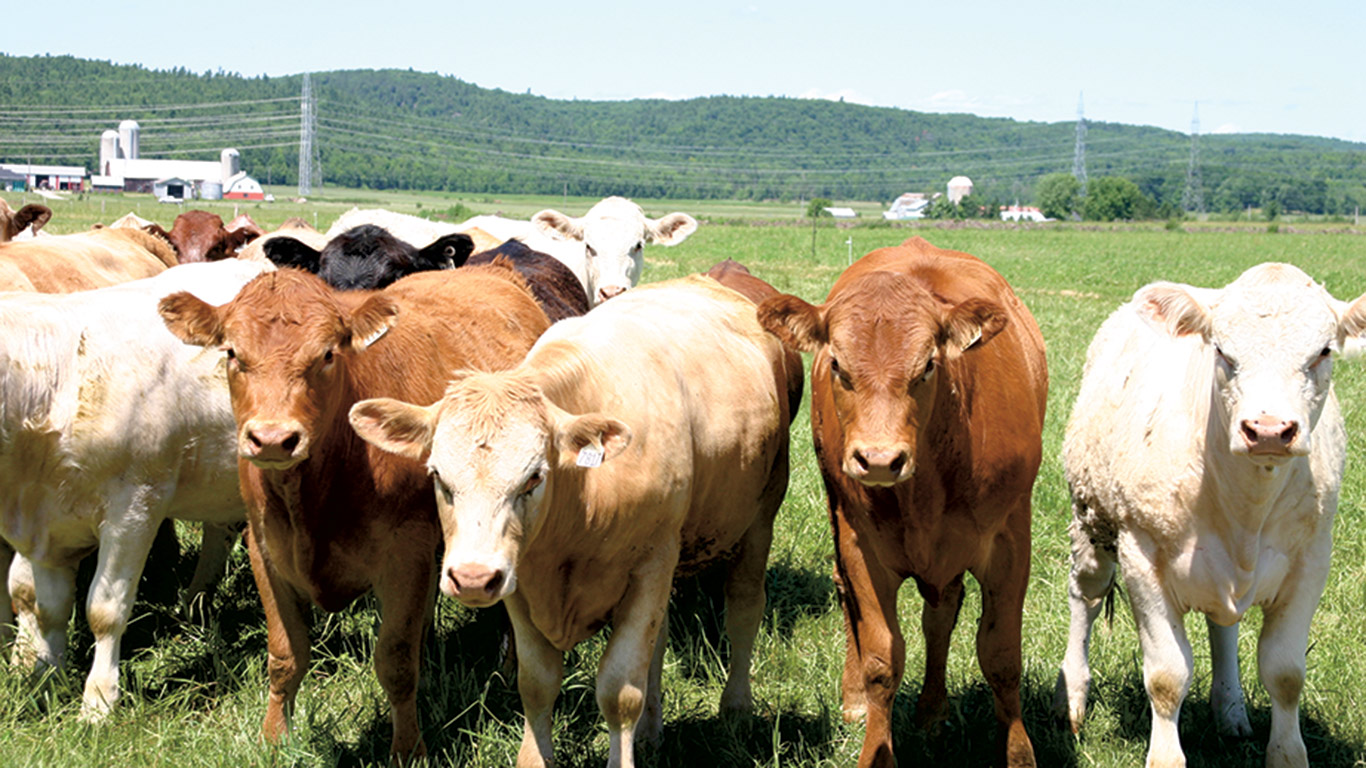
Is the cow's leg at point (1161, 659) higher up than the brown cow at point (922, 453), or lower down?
lower down

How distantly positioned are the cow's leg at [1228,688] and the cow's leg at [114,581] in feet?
16.2

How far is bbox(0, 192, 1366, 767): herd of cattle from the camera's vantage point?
373cm

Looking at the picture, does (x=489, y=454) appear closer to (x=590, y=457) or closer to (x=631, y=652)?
(x=590, y=457)

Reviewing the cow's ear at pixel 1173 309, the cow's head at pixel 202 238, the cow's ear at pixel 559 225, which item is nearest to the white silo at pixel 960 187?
the cow's ear at pixel 559 225

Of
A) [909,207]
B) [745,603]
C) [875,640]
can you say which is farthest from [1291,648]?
[909,207]

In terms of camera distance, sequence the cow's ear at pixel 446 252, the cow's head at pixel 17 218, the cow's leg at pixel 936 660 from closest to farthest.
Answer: the cow's leg at pixel 936 660 → the cow's ear at pixel 446 252 → the cow's head at pixel 17 218

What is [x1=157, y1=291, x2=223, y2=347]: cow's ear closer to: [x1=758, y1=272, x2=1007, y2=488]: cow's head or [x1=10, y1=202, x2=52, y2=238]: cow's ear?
[x1=758, y1=272, x2=1007, y2=488]: cow's head

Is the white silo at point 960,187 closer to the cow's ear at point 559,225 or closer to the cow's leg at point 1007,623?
the cow's ear at point 559,225

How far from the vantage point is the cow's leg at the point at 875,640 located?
14.4 feet

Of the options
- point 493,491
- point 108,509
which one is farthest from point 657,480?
point 108,509

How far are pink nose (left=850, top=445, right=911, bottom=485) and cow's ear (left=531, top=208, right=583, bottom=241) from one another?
674 centimetres

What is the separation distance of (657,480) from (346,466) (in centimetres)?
126

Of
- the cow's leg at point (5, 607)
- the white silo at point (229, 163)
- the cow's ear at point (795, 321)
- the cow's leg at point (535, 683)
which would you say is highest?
the white silo at point (229, 163)

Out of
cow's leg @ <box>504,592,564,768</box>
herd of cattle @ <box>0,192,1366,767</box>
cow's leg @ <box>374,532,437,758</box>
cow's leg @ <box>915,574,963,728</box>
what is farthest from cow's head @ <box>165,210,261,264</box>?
cow's leg @ <box>915,574,963,728</box>
